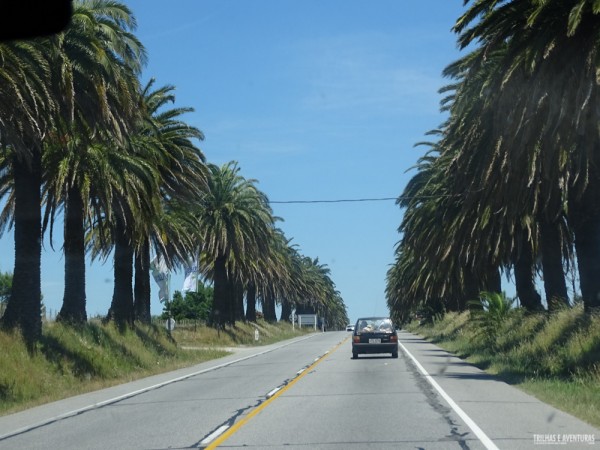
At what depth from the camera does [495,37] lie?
2023 centimetres

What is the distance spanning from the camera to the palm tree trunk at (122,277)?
→ 35.1m

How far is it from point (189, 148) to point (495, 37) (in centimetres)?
1780

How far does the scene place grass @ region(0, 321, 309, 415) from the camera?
20.7m

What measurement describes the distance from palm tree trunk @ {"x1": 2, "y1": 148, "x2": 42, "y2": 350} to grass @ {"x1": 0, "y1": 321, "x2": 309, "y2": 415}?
0.79 m

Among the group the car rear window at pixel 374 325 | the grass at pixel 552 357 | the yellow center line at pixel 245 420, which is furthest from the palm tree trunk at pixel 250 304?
the yellow center line at pixel 245 420

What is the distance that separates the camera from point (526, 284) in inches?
1554

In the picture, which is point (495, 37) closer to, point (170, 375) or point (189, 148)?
point (170, 375)

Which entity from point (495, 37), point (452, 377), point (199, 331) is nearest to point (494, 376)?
point (452, 377)

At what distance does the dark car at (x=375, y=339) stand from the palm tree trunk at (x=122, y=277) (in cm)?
962

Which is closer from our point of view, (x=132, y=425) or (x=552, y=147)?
(x=132, y=425)

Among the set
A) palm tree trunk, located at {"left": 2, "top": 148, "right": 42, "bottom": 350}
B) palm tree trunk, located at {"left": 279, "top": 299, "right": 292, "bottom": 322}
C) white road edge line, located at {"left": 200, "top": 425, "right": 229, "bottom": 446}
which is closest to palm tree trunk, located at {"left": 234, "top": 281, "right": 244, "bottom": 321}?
palm tree trunk, located at {"left": 2, "top": 148, "right": 42, "bottom": 350}

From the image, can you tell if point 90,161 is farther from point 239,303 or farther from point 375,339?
point 239,303

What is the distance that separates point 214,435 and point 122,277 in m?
23.8

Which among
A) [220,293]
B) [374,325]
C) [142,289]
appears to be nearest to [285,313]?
[220,293]
